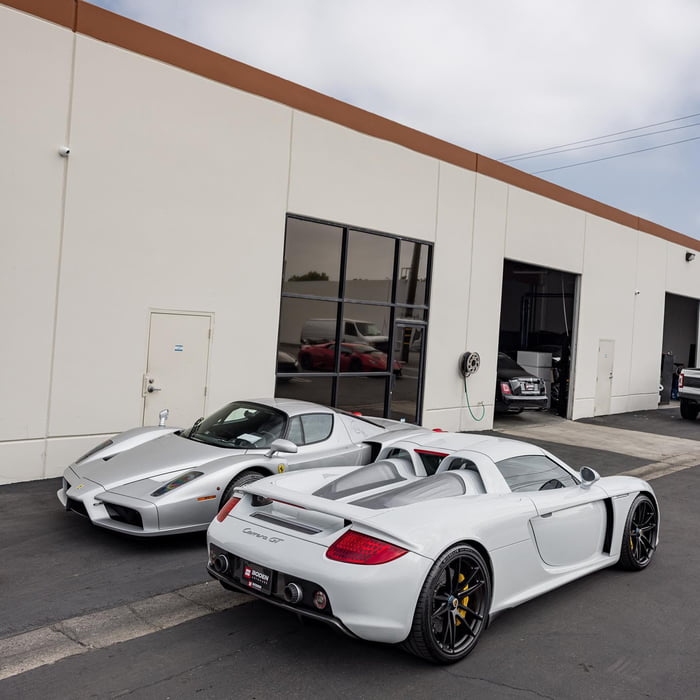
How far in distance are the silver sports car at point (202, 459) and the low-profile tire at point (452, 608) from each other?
2.48 meters

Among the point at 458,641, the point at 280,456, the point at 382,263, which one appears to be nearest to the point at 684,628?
the point at 458,641

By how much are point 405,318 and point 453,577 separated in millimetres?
9269

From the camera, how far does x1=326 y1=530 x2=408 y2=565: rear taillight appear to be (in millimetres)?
3814

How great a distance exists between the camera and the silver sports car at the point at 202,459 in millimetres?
5785

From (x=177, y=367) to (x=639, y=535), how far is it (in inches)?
250

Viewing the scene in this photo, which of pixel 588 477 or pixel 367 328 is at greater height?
pixel 367 328

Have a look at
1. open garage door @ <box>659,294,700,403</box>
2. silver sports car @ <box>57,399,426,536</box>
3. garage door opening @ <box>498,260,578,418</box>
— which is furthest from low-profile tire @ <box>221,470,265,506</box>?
open garage door @ <box>659,294,700,403</box>

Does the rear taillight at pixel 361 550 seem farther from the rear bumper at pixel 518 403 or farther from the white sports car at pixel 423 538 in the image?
the rear bumper at pixel 518 403

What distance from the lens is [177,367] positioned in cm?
977

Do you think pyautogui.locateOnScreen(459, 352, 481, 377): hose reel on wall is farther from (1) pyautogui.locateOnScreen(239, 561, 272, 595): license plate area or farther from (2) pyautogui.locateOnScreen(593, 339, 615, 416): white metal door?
(1) pyautogui.locateOnScreen(239, 561, 272, 595): license plate area

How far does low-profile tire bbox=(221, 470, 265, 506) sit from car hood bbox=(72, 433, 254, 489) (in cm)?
18

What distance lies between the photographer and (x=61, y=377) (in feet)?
28.3

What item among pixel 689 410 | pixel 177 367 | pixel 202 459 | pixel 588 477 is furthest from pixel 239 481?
pixel 689 410

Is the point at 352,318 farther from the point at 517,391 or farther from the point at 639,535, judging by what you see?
the point at 639,535
